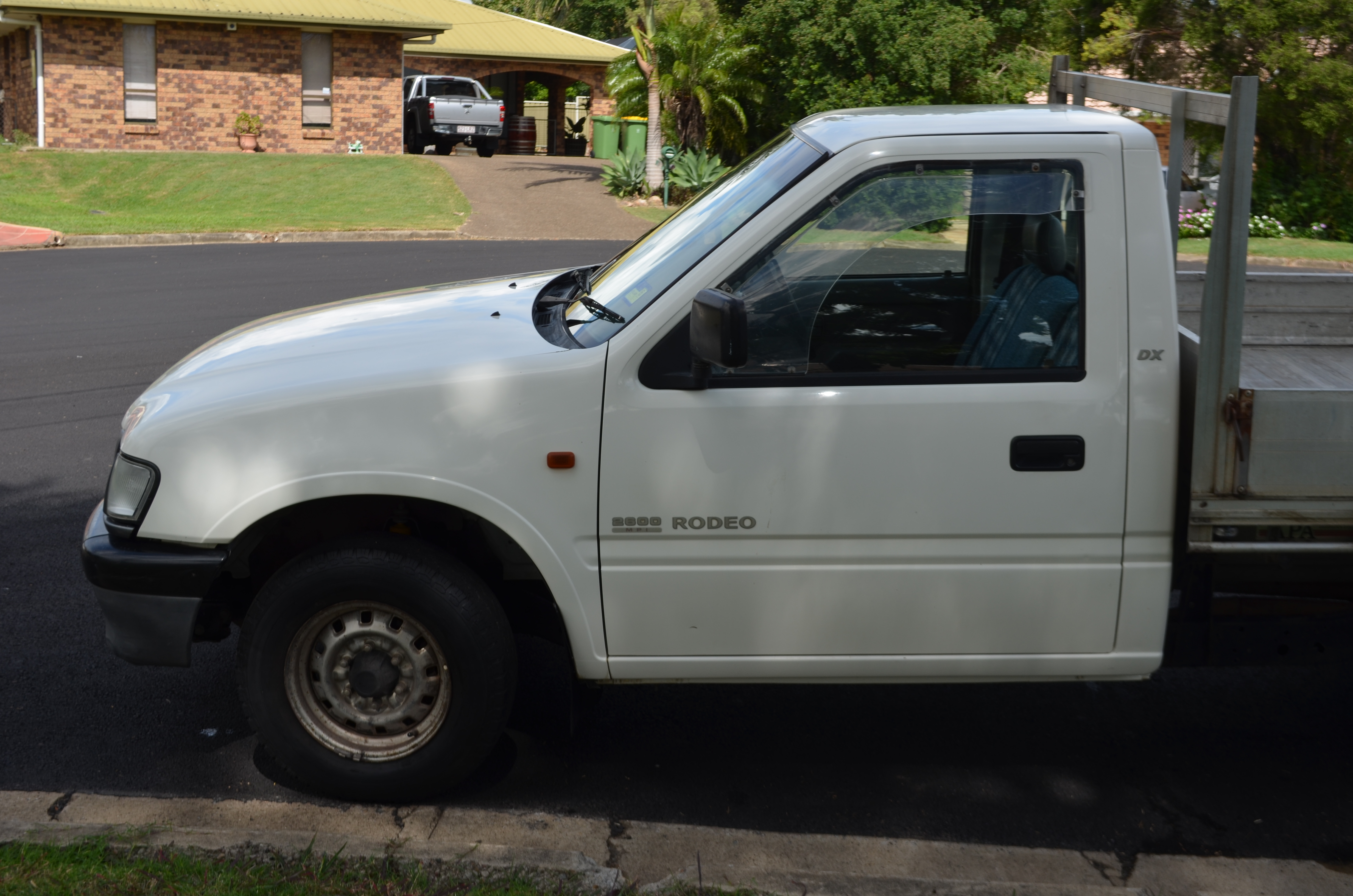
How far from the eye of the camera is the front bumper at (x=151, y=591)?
11.5 feet

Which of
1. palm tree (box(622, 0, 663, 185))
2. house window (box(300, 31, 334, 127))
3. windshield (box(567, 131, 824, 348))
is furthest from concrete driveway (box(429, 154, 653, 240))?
windshield (box(567, 131, 824, 348))

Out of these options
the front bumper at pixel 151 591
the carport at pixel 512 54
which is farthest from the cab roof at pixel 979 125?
the carport at pixel 512 54

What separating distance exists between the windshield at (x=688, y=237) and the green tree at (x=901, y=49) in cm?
1921

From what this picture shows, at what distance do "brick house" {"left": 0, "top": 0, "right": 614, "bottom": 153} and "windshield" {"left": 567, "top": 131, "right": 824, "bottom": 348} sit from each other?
29.6 m

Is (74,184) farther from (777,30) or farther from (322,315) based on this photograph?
(322,315)

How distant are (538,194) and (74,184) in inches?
385

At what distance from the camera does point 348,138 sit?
3288cm

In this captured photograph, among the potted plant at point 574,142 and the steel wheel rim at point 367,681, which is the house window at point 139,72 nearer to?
the potted plant at point 574,142

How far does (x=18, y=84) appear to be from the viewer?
1264 inches

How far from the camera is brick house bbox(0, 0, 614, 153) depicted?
3003 cm

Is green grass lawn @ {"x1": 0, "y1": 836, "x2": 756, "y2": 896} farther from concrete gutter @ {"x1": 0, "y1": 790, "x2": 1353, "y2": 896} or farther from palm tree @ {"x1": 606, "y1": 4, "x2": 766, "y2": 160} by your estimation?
palm tree @ {"x1": 606, "y1": 4, "x2": 766, "y2": 160}

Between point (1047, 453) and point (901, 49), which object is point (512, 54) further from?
point (1047, 453)

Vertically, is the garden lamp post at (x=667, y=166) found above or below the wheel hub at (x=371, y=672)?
above

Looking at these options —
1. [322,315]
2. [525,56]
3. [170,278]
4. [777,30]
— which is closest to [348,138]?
[525,56]
